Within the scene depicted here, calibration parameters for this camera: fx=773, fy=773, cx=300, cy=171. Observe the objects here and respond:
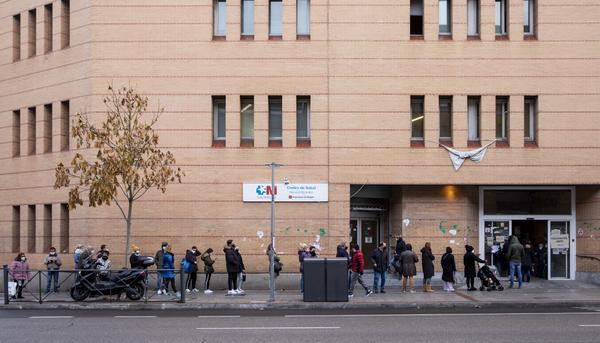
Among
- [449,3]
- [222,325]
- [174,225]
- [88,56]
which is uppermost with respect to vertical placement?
[449,3]

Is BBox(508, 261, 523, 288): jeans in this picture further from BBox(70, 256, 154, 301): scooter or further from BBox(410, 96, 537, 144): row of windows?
BBox(70, 256, 154, 301): scooter

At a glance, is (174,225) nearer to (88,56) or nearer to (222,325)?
(88,56)

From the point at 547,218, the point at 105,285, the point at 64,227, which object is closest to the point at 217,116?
the point at 64,227

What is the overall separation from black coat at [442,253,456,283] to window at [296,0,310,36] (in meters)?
9.26

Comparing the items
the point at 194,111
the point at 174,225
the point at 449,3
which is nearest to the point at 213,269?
the point at 174,225

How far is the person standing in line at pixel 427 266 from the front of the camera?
80.7ft

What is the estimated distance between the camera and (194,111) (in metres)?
27.0

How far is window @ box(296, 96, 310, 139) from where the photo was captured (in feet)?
89.8

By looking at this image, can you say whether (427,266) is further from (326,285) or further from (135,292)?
(135,292)

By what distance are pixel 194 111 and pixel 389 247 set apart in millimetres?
8727

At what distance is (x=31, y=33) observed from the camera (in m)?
30.6

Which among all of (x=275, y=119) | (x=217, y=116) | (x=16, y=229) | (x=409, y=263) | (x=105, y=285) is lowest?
(x=105, y=285)

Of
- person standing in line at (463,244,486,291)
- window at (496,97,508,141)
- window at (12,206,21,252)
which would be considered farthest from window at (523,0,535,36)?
window at (12,206,21,252)

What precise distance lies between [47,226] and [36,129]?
378cm
